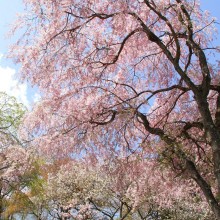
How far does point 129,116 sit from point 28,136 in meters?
2.67

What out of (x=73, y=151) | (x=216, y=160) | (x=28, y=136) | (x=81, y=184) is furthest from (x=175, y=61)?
(x=81, y=184)

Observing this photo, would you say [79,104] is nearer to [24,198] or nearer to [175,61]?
[175,61]

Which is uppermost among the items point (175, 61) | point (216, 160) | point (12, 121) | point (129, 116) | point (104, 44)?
point (12, 121)

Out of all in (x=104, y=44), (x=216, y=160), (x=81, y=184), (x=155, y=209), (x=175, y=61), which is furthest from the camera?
(x=81, y=184)

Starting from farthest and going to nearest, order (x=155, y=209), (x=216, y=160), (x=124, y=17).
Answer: (x=155, y=209), (x=124, y=17), (x=216, y=160)


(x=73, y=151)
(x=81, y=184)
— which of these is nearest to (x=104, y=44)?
(x=73, y=151)

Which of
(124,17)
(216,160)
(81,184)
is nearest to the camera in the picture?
(216,160)

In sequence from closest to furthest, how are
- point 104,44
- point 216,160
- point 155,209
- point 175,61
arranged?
point 216,160 < point 175,61 < point 104,44 < point 155,209

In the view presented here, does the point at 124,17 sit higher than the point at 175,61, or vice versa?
the point at 124,17

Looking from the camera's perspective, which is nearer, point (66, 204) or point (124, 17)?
point (124, 17)

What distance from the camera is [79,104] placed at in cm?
933

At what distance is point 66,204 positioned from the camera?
2403cm

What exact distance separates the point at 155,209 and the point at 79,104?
47.1 feet

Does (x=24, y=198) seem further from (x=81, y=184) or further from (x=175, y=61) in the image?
(x=175, y=61)
